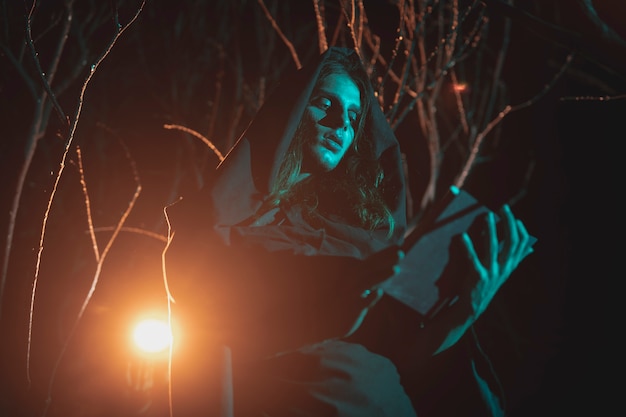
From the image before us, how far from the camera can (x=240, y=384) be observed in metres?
2.06

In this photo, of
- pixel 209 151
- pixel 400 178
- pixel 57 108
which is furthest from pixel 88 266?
pixel 400 178

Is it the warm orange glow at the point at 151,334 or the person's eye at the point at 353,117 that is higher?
the person's eye at the point at 353,117

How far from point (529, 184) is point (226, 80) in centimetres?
474

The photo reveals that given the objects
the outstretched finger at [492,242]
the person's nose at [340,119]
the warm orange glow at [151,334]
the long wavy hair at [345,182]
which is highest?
the person's nose at [340,119]

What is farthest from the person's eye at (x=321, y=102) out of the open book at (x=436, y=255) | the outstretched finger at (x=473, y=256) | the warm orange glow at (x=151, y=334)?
the warm orange glow at (x=151, y=334)

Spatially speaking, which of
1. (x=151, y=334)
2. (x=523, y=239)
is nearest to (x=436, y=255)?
(x=523, y=239)

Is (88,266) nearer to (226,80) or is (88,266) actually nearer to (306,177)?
(226,80)

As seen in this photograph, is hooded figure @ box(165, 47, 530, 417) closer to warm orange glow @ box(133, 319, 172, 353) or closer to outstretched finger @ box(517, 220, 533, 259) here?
outstretched finger @ box(517, 220, 533, 259)

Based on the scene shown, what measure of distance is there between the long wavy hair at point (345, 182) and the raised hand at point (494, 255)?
444 mm

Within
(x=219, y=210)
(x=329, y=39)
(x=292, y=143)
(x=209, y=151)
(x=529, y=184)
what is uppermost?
(x=329, y=39)

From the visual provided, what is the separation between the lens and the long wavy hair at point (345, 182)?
2.14 meters

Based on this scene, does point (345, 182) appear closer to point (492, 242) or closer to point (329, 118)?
point (329, 118)

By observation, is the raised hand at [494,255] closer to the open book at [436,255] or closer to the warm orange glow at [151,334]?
the open book at [436,255]

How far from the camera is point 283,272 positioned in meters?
1.96
